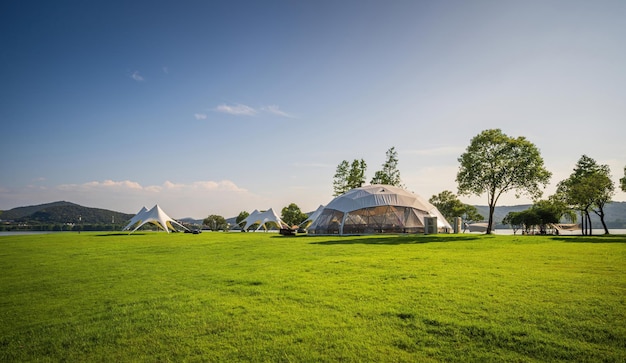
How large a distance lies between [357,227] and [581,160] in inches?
1676

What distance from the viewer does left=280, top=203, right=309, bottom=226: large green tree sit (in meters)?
97.3

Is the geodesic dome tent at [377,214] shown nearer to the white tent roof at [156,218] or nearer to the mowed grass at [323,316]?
the white tent roof at [156,218]

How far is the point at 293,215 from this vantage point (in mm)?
98188

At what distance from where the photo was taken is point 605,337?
4.68m

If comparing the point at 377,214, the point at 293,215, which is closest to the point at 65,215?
the point at 293,215

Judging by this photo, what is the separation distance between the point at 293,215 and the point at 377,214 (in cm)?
5988

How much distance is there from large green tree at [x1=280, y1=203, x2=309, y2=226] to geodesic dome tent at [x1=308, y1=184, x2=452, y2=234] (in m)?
54.0

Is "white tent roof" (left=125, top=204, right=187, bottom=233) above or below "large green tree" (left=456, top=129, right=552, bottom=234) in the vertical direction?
below

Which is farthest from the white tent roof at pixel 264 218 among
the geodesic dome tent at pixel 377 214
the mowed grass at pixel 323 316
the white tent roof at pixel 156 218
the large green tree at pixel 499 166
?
the mowed grass at pixel 323 316

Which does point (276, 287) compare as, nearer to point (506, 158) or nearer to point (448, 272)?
point (448, 272)

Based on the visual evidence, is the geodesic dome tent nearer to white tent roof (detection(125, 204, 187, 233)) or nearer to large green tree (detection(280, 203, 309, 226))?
white tent roof (detection(125, 204, 187, 233))

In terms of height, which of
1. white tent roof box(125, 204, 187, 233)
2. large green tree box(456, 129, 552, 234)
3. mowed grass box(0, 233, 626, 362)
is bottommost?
mowed grass box(0, 233, 626, 362)

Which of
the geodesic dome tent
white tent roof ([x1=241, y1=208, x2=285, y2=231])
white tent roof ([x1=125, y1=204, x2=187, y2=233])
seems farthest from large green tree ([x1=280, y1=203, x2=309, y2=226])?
the geodesic dome tent

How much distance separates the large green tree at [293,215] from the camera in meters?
97.3
